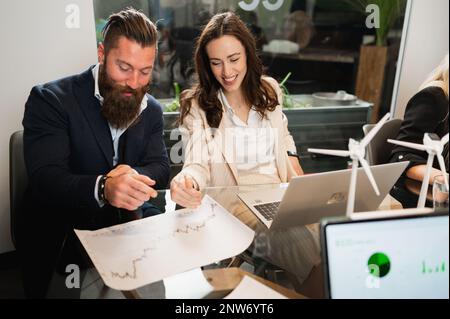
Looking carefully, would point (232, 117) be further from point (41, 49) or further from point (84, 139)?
point (41, 49)

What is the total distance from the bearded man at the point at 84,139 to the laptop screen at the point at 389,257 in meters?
0.74

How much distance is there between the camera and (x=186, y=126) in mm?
1898

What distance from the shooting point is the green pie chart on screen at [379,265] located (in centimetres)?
79

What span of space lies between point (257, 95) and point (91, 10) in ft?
3.00

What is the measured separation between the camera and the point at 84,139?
156 centimetres

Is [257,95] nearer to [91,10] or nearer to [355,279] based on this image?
[91,10]

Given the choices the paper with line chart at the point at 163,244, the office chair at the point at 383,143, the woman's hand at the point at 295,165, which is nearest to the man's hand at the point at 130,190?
the paper with line chart at the point at 163,244

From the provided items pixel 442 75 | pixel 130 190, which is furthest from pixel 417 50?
pixel 130 190

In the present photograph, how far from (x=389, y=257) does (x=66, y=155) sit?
3.81 ft

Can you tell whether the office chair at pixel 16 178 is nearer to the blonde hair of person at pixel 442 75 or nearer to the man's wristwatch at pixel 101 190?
the man's wristwatch at pixel 101 190

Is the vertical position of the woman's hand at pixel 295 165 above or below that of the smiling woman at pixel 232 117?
below

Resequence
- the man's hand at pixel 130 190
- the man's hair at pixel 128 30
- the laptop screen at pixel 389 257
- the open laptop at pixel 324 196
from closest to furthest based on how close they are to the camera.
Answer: the laptop screen at pixel 389 257 → the open laptop at pixel 324 196 → the man's hand at pixel 130 190 → the man's hair at pixel 128 30

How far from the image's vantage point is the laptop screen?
769 millimetres
